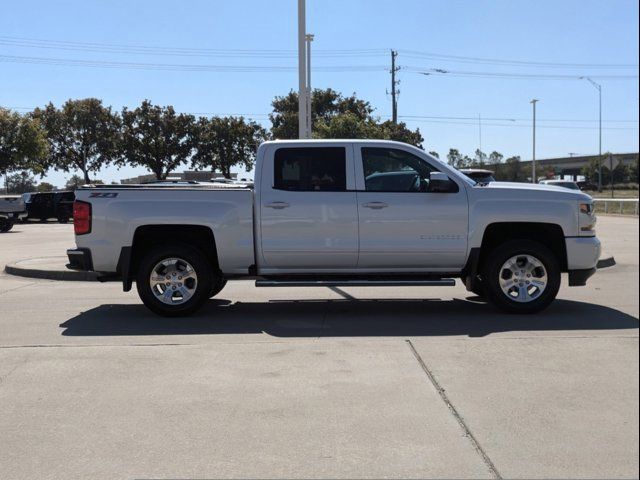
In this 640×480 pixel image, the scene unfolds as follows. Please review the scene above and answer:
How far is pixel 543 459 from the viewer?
12.5ft

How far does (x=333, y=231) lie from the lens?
7.88m

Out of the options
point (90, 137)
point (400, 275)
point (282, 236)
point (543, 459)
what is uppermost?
point (90, 137)

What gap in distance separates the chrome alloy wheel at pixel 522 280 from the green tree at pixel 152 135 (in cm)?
5002

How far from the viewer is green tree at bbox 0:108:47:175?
4000cm

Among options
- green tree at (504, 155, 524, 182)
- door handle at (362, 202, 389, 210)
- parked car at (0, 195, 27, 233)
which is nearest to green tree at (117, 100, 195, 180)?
parked car at (0, 195, 27, 233)

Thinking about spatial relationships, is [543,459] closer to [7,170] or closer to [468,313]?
[468,313]

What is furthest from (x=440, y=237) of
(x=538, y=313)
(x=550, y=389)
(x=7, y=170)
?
(x=7, y=170)

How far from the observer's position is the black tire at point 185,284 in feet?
25.8

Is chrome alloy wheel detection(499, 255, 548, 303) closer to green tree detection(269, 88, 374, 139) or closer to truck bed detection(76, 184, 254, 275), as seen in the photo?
truck bed detection(76, 184, 254, 275)

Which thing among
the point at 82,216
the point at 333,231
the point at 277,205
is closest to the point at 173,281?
the point at 82,216

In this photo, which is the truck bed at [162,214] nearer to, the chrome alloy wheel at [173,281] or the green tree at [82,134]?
the chrome alloy wheel at [173,281]

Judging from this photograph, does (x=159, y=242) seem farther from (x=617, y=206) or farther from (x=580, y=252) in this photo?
(x=617, y=206)

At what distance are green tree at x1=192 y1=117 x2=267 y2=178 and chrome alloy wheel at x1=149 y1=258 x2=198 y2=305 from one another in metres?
49.4

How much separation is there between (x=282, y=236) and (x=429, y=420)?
12.6 feet
